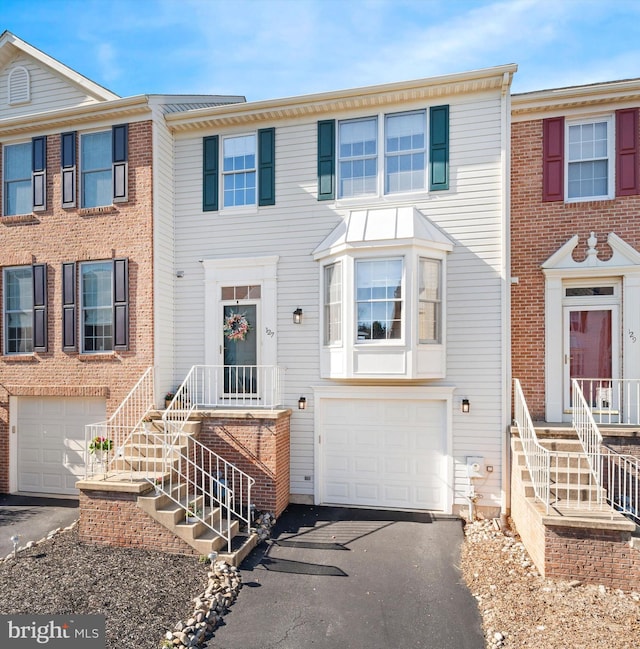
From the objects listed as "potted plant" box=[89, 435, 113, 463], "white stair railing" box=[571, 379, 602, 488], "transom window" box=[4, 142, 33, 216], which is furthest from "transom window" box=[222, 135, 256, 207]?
"white stair railing" box=[571, 379, 602, 488]

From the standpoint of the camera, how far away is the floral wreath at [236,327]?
888cm

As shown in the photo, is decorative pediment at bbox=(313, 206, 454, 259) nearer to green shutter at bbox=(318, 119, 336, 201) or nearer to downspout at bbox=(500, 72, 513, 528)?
green shutter at bbox=(318, 119, 336, 201)

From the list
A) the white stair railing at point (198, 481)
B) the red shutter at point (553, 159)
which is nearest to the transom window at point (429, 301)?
the red shutter at point (553, 159)

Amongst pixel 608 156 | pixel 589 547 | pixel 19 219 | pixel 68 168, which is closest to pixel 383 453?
pixel 589 547

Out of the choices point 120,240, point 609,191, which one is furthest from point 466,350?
point 120,240

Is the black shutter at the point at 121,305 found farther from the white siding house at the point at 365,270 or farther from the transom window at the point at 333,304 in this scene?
the transom window at the point at 333,304

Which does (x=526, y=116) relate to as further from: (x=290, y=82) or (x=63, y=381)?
(x=63, y=381)

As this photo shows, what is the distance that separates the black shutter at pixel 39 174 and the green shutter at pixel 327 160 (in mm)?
5907

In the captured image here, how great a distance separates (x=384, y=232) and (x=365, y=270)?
2.46 ft

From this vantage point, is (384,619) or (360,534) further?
(360,534)

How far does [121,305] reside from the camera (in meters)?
8.75

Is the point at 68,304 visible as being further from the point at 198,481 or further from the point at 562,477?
the point at 562,477

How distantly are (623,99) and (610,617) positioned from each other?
811cm

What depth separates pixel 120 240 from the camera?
8844 mm
